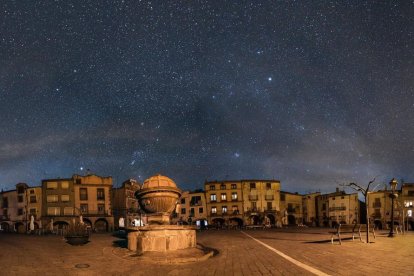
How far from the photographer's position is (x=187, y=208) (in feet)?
254

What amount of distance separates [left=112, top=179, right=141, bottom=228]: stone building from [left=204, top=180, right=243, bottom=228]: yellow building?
16459 mm

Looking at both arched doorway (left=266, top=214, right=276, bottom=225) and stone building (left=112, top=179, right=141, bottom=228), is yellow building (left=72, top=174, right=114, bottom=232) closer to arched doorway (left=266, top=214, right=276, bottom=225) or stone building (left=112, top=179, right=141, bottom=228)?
stone building (left=112, top=179, right=141, bottom=228)

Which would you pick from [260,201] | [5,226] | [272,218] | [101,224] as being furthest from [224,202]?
[5,226]

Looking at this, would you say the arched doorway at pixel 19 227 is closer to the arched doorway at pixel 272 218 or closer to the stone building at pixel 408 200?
the arched doorway at pixel 272 218

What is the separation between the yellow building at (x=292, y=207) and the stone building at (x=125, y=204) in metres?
34.2

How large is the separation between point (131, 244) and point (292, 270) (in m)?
6.86

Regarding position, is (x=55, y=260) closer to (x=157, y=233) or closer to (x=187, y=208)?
(x=157, y=233)

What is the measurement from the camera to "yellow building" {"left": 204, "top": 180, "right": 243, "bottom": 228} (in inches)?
2963

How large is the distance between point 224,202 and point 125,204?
21874mm

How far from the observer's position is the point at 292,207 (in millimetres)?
81938

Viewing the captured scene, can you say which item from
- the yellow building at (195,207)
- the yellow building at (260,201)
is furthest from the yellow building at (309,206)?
the yellow building at (195,207)

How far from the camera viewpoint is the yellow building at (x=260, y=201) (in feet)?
248

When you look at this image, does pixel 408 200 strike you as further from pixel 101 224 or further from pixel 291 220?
pixel 101 224

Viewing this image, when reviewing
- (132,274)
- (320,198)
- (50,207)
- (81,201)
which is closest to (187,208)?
(81,201)
